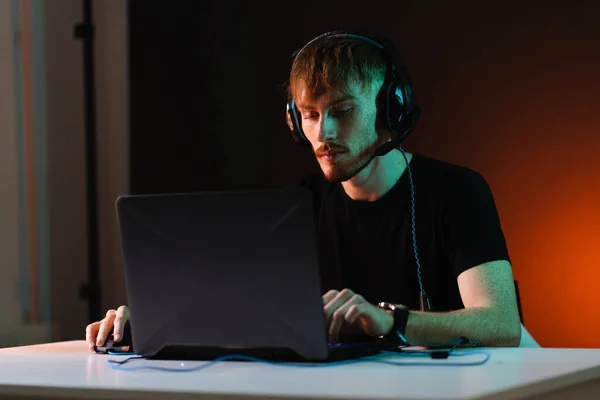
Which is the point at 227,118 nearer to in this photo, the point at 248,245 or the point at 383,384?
the point at 248,245

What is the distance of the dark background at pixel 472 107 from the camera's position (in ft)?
8.38

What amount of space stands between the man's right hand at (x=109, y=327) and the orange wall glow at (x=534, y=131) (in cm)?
146

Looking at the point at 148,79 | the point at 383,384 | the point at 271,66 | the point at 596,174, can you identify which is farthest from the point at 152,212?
the point at 148,79

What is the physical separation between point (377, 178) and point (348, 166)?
4.1 inches

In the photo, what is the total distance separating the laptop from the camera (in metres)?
1.21

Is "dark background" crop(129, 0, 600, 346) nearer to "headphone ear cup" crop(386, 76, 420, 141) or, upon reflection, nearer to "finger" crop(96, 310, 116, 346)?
"headphone ear cup" crop(386, 76, 420, 141)

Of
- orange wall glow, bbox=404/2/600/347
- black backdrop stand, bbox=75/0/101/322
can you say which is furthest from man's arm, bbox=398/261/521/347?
black backdrop stand, bbox=75/0/101/322

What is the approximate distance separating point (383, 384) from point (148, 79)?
242 cm

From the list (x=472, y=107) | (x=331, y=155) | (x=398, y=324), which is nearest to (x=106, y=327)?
(x=398, y=324)

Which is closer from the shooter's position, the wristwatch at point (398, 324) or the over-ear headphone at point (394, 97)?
the wristwatch at point (398, 324)

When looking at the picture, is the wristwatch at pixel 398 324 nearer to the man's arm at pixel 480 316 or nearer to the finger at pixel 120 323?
the man's arm at pixel 480 316

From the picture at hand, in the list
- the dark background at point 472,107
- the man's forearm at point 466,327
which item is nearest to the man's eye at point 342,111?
the man's forearm at point 466,327

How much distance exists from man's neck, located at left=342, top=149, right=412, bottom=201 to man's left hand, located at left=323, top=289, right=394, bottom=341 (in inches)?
24.0

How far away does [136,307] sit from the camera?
1.34m
